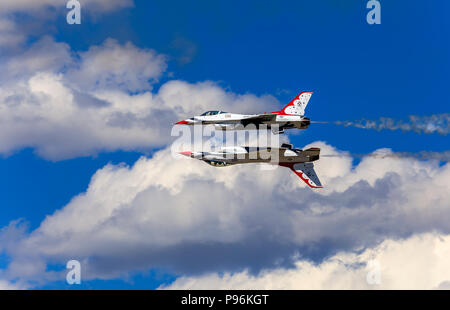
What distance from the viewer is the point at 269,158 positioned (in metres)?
133

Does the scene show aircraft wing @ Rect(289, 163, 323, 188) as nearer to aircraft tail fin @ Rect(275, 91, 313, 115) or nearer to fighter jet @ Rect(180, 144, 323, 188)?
fighter jet @ Rect(180, 144, 323, 188)

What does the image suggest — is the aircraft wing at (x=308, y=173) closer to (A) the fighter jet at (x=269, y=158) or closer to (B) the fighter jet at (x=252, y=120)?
(A) the fighter jet at (x=269, y=158)

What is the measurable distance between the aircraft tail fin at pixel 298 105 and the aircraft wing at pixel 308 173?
10720mm

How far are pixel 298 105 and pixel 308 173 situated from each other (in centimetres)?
1343

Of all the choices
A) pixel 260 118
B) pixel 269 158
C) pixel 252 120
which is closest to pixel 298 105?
pixel 260 118

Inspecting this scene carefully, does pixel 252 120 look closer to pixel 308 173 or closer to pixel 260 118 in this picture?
pixel 260 118

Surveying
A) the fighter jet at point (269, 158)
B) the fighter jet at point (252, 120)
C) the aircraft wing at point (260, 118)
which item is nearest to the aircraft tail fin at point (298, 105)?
the fighter jet at point (252, 120)

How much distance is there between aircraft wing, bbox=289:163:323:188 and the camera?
445ft

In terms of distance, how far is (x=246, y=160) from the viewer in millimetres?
131000

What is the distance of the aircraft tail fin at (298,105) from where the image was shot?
13000 centimetres

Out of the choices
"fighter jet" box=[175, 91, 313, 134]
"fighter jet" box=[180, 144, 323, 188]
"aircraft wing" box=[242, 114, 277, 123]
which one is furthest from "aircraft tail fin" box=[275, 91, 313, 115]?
"fighter jet" box=[180, 144, 323, 188]

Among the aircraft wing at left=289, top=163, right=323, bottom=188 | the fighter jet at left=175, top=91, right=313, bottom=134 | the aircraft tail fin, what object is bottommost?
the aircraft wing at left=289, top=163, right=323, bottom=188

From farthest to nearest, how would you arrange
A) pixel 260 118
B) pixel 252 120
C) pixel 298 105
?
pixel 298 105 → pixel 252 120 → pixel 260 118
